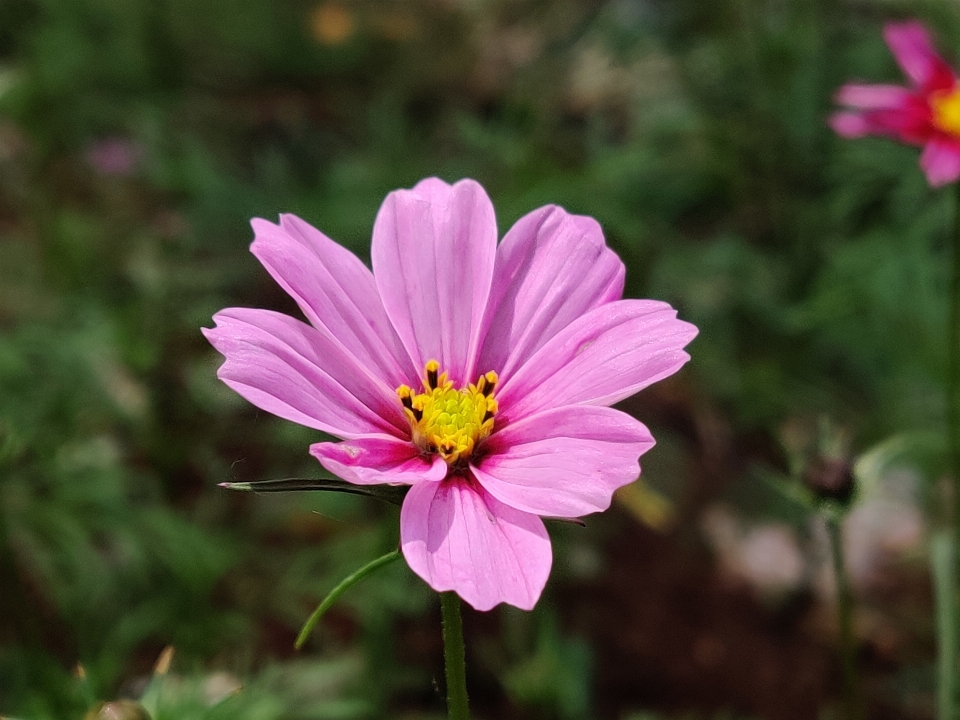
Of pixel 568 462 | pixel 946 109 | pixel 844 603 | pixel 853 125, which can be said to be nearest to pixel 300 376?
pixel 568 462

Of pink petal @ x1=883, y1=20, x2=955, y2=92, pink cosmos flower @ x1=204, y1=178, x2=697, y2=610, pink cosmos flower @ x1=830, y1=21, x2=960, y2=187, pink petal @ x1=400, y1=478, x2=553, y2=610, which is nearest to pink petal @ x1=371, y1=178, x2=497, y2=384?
pink cosmos flower @ x1=204, y1=178, x2=697, y2=610

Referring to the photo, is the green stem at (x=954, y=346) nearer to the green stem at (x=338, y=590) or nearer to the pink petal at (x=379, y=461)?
the pink petal at (x=379, y=461)

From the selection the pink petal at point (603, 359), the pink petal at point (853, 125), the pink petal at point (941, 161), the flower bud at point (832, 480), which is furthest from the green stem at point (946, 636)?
the pink petal at point (603, 359)

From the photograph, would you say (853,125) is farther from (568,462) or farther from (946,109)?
(568,462)

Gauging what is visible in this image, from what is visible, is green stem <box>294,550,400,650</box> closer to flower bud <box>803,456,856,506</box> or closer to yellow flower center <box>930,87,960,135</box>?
flower bud <box>803,456,856,506</box>

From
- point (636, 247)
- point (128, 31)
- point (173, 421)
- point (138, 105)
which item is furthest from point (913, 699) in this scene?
point (128, 31)
